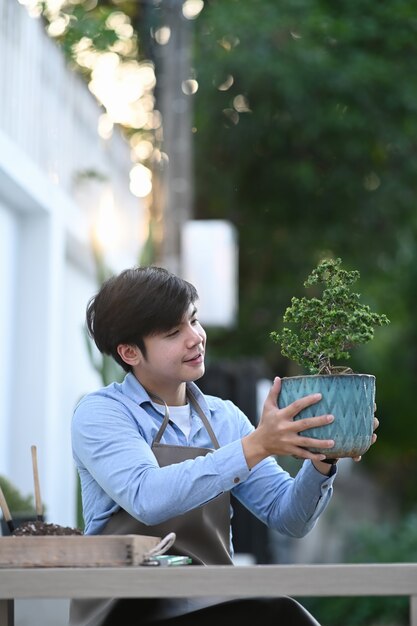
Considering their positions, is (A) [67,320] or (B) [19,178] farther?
(A) [67,320]

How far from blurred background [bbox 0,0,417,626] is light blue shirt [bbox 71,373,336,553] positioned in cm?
285

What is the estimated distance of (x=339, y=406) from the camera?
70.4 inches

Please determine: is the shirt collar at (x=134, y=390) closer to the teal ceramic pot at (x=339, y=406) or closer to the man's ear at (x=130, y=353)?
the man's ear at (x=130, y=353)

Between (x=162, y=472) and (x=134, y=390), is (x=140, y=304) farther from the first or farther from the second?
(x=162, y=472)

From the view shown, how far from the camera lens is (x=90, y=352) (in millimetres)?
5973

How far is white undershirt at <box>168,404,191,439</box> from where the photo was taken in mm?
2209

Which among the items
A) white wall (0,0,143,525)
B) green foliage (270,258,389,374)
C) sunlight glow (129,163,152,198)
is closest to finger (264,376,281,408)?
green foliage (270,258,389,374)

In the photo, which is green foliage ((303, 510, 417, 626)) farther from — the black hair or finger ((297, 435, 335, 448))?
finger ((297, 435, 335, 448))

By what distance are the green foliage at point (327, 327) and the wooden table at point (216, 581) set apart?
429 mm

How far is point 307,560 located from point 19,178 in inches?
258

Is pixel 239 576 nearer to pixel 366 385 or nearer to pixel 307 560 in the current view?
pixel 366 385

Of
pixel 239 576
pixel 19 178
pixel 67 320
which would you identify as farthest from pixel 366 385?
pixel 67 320

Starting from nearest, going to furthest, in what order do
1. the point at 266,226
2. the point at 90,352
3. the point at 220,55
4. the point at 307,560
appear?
the point at 90,352 → the point at 220,55 → the point at 307,560 → the point at 266,226

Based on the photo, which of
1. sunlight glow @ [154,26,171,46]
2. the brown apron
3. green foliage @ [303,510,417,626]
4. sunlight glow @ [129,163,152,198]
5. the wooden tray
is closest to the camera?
the wooden tray
